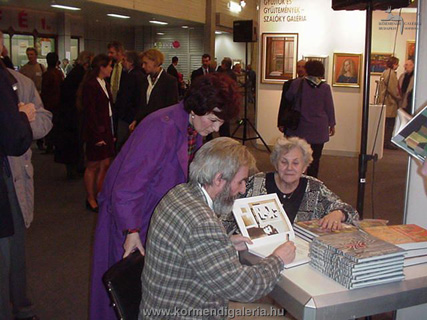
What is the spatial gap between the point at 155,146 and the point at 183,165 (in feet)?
0.54

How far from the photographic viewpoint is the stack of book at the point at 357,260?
5.31ft

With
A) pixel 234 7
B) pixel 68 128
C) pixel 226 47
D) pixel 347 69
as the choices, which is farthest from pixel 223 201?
pixel 226 47

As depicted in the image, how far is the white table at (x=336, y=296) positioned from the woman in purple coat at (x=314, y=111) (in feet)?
12.7

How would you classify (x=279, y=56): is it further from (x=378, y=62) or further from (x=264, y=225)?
(x=264, y=225)

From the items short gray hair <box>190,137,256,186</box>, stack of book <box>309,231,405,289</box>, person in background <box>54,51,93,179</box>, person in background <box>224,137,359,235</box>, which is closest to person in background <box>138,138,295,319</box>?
short gray hair <box>190,137,256,186</box>

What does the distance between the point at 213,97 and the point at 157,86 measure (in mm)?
3072

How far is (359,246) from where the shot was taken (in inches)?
68.6

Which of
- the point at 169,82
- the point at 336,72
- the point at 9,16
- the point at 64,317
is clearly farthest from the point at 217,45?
the point at 64,317

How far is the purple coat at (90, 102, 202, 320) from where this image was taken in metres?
2.11

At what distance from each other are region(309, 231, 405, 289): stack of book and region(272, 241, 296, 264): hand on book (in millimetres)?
69

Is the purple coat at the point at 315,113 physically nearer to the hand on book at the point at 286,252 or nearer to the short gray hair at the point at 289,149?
the short gray hair at the point at 289,149

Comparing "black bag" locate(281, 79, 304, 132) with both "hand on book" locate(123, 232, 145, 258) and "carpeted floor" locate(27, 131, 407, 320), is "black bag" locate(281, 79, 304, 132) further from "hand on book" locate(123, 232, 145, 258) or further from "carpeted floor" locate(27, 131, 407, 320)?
"hand on book" locate(123, 232, 145, 258)


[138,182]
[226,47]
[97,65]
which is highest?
[226,47]

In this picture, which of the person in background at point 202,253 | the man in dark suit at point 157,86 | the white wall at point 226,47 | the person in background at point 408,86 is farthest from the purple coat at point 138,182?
the white wall at point 226,47
